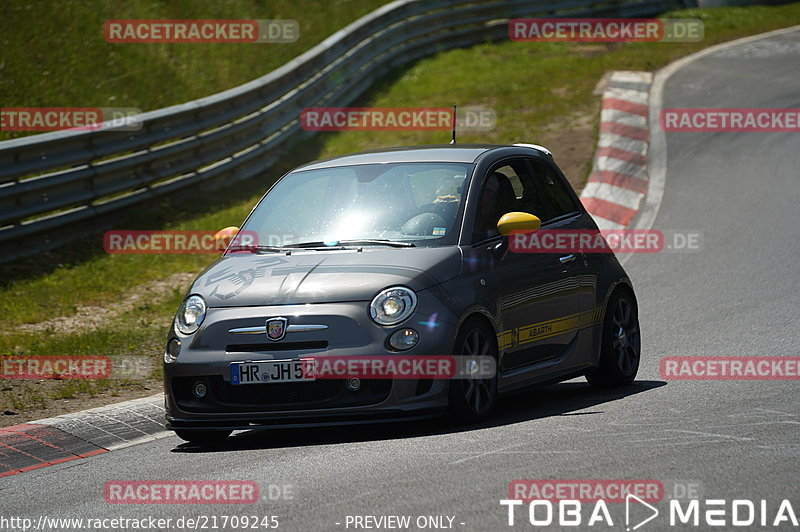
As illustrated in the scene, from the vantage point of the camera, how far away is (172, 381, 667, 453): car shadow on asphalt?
23.5 ft

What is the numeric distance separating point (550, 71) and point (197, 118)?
9516 mm

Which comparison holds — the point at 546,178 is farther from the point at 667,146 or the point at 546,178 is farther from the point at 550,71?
the point at 550,71

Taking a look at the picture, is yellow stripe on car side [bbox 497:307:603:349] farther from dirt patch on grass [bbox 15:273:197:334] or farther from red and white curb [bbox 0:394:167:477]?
dirt patch on grass [bbox 15:273:197:334]

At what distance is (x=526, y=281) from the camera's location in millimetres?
7938

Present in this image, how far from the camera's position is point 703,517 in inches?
197

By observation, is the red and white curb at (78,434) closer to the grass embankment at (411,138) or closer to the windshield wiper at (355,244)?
the grass embankment at (411,138)
